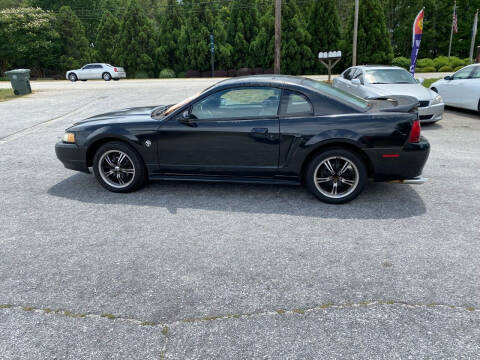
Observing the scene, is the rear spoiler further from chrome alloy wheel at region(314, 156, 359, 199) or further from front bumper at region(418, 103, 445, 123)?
front bumper at region(418, 103, 445, 123)

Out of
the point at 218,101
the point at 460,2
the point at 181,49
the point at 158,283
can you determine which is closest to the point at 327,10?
the point at 181,49

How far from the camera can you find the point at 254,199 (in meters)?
5.05

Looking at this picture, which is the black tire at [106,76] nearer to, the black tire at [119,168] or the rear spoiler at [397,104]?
the black tire at [119,168]

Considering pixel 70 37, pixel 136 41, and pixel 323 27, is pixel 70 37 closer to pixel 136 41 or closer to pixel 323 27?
pixel 136 41

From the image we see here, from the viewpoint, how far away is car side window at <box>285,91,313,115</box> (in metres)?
4.73

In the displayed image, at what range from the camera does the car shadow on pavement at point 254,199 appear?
461 cm

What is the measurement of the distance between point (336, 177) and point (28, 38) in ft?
151

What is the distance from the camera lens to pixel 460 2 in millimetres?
48812

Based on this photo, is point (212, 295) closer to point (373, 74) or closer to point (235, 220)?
point (235, 220)

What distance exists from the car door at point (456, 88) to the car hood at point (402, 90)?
2080 millimetres

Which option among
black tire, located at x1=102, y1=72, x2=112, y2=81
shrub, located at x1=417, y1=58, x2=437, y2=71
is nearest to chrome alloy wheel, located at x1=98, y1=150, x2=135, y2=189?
black tire, located at x1=102, y1=72, x2=112, y2=81

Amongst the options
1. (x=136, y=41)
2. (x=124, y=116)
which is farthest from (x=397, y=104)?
(x=136, y=41)

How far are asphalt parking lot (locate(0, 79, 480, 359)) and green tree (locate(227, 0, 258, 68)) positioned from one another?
32.6 meters

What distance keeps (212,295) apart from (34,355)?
1.25 metres
